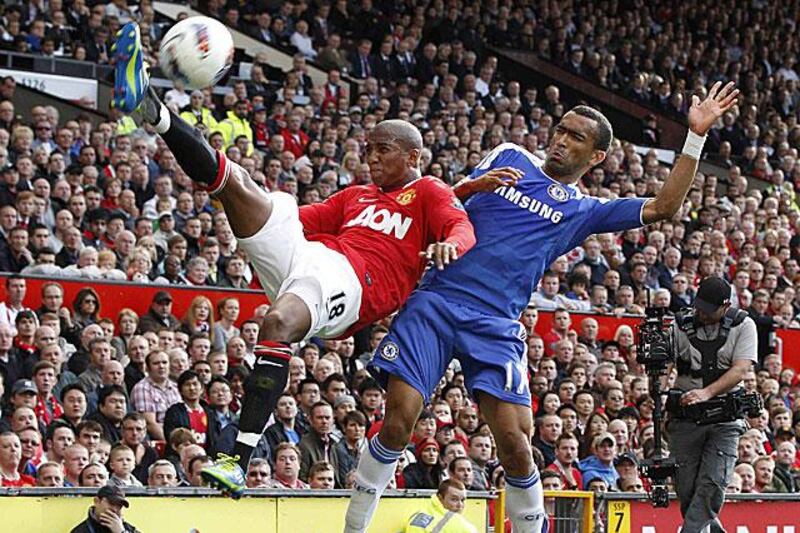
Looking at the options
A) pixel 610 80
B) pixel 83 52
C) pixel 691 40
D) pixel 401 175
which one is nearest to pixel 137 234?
pixel 83 52

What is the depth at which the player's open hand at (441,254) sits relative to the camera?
7.62 m

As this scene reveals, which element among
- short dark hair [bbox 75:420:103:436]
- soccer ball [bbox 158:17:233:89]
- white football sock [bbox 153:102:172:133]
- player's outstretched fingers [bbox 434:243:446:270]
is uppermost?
soccer ball [bbox 158:17:233:89]

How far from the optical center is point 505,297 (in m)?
8.55

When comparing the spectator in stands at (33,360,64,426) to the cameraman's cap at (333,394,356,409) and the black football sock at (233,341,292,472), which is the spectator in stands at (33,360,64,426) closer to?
the cameraman's cap at (333,394,356,409)

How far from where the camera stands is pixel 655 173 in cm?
2334

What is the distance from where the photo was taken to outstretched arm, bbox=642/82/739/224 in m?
8.45

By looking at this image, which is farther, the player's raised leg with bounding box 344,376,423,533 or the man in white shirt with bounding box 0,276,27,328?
the man in white shirt with bounding box 0,276,27,328

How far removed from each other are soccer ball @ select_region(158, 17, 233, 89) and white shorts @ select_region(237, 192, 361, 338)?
73 cm

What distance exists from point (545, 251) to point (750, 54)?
2431 centimetres

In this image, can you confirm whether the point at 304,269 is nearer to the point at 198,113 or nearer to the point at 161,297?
the point at 161,297

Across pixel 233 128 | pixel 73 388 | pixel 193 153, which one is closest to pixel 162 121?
pixel 193 153

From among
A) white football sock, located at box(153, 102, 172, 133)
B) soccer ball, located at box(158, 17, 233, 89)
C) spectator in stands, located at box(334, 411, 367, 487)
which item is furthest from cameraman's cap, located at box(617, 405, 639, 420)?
white football sock, located at box(153, 102, 172, 133)

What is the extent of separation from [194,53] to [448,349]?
2069 mm

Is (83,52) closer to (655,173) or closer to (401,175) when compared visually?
(655,173)
